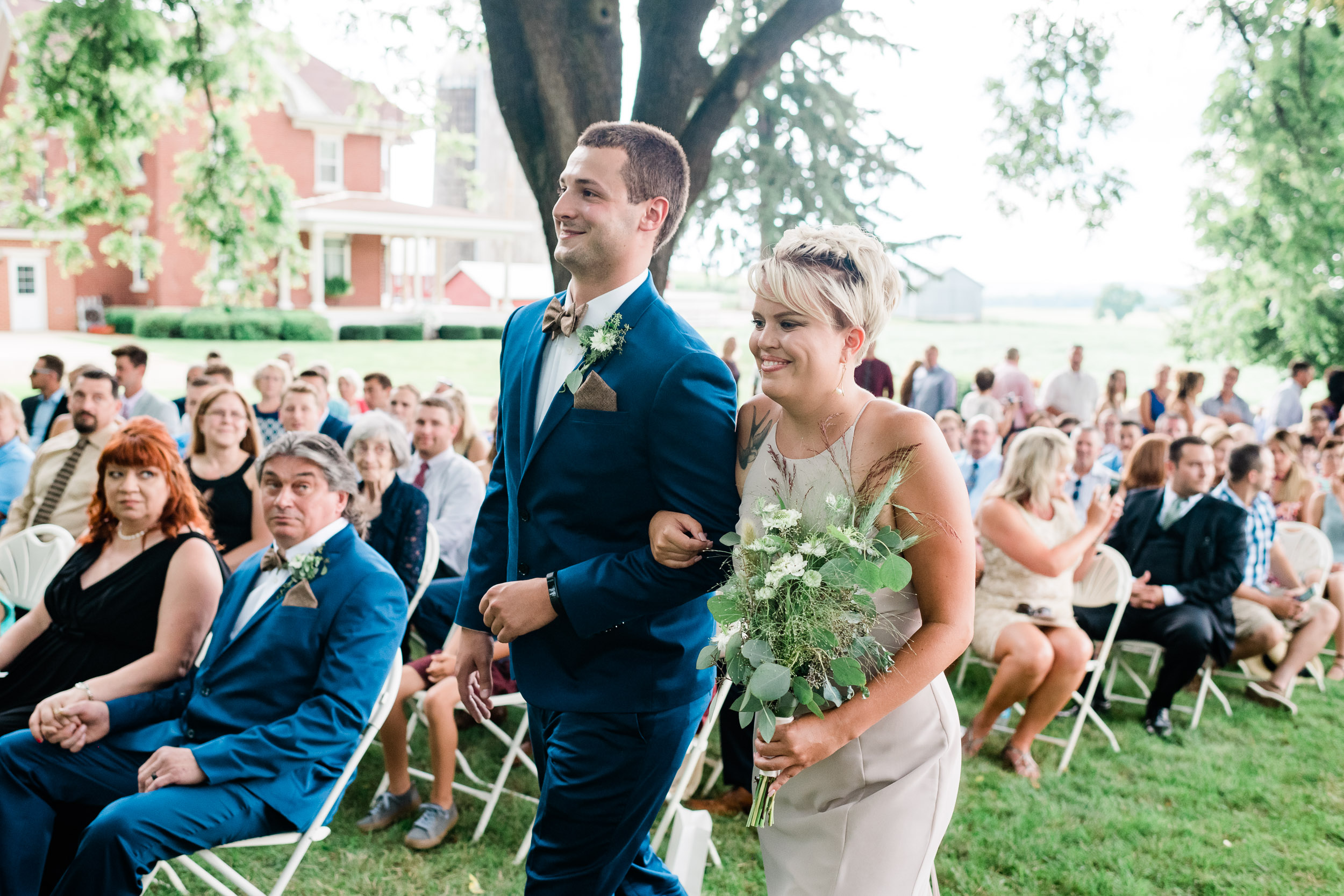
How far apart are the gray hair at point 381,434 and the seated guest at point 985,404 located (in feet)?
23.2

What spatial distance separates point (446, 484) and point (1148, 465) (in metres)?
4.57

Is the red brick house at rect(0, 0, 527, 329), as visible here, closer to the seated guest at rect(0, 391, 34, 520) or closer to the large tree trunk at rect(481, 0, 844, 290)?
the seated guest at rect(0, 391, 34, 520)

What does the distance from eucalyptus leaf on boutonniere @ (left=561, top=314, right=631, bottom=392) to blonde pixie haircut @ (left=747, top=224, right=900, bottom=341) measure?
343 millimetres

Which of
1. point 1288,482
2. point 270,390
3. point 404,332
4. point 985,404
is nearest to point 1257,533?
point 1288,482

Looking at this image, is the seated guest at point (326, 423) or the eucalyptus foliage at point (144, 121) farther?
the eucalyptus foliage at point (144, 121)

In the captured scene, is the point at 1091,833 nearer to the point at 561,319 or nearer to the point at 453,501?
the point at 561,319

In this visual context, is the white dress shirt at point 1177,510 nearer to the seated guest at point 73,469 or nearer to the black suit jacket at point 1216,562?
the black suit jacket at point 1216,562

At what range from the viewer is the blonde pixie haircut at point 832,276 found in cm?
194

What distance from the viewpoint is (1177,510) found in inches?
239

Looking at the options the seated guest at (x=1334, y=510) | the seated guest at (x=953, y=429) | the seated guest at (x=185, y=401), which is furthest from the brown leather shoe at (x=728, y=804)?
the seated guest at (x=185, y=401)

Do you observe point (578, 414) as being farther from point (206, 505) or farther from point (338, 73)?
point (338, 73)

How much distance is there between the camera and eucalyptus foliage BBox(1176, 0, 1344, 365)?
29.5ft

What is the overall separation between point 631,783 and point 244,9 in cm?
981

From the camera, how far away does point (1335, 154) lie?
1030 cm
